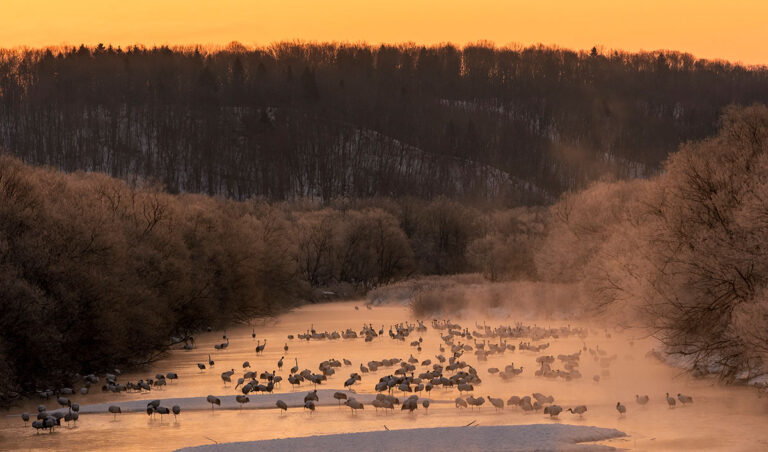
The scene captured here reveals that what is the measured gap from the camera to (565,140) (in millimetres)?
178375

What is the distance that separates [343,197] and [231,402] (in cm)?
11051

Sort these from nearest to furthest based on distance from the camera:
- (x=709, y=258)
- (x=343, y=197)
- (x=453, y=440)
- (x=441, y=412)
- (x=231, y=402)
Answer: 1. (x=453, y=440)
2. (x=441, y=412)
3. (x=709, y=258)
4. (x=231, y=402)
5. (x=343, y=197)

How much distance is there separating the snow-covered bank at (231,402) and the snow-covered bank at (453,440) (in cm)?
575

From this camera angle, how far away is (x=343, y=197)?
145375mm

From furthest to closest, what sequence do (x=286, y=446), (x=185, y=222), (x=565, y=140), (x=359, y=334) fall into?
(x=565, y=140), (x=185, y=222), (x=359, y=334), (x=286, y=446)

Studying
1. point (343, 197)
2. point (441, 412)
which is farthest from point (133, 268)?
point (343, 197)

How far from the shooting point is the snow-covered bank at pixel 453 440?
26.9 m

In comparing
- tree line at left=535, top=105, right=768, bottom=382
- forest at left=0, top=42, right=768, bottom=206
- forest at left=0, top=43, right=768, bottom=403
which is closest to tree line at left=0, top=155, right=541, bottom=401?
forest at left=0, top=43, right=768, bottom=403

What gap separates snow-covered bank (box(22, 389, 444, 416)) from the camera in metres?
34.3

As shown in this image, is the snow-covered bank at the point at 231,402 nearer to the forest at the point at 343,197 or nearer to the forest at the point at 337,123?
the forest at the point at 343,197

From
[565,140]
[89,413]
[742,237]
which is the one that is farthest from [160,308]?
[565,140]

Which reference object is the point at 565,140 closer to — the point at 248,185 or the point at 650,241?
the point at 248,185

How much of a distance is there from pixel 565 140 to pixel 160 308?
13494 centimetres

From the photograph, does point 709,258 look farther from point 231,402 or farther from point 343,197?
point 343,197
